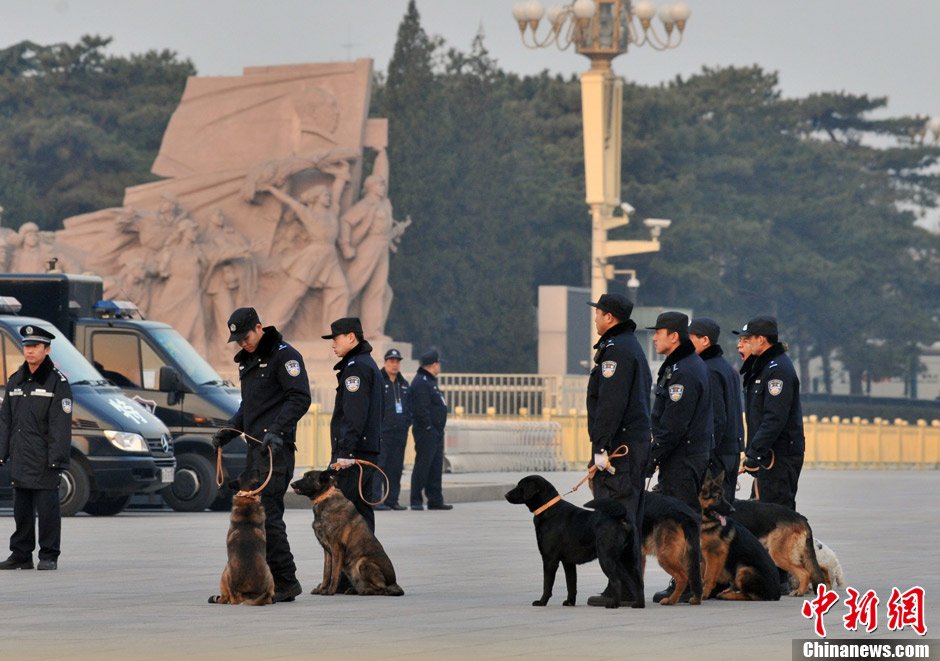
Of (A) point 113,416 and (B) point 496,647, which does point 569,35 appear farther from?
(B) point 496,647

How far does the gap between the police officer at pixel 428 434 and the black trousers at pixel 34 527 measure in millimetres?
8139

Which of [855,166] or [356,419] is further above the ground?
[855,166]

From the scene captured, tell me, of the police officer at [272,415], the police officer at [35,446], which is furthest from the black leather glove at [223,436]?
the police officer at [35,446]

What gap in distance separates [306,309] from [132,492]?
62.5ft

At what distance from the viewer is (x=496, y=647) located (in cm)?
870

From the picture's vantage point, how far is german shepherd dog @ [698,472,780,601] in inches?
429

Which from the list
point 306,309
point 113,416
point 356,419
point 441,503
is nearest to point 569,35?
point 306,309

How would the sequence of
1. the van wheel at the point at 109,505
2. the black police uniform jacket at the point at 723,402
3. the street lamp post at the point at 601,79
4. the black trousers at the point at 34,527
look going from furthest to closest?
the street lamp post at the point at 601,79 < the van wheel at the point at 109,505 < the black trousers at the point at 34,527 < the black police uniform jacket at the point at 723,402

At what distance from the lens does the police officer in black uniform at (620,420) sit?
10602 millimetres

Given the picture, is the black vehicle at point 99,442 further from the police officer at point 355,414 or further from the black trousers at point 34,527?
the police officer at point 355,414

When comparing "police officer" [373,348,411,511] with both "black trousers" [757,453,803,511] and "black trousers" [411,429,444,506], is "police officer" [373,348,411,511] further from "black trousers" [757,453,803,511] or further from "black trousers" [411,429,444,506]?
"black trousers" [757,453,803,511]

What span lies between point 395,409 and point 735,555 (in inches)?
388

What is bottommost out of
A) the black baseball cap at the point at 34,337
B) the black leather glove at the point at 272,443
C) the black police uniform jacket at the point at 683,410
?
the black leather glove at the point at 272,443

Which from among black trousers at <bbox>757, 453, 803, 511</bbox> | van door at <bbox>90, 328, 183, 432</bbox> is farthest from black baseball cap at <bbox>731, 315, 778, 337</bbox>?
van door at <bbox>90, 328, 183, 432</bbox>
